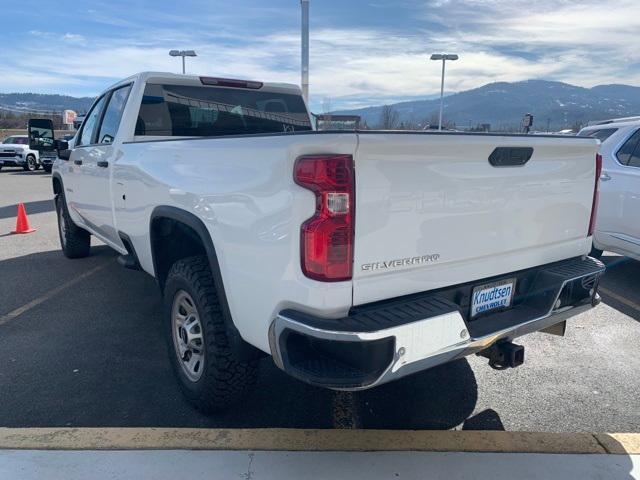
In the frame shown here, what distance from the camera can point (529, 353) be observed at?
412 cm

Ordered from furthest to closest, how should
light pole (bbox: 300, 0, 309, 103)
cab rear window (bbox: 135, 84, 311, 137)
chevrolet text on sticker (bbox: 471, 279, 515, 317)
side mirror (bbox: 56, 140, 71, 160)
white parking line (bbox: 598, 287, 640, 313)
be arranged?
light pole (bbox: 300, 0, 309, 103), side mirror (bbox: 56, 140, 71, 160), white parking line (bbox: 598, 287, 640, 313), cab rear window (bbox: 135, 84, 311, 137), chevrolet text on sticker (bbox: 471, 279, 515, 317)

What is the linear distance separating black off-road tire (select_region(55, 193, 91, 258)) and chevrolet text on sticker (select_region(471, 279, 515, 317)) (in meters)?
5.33

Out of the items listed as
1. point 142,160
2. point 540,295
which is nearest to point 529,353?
point 540,295

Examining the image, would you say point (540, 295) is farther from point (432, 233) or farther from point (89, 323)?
point (89, 323)

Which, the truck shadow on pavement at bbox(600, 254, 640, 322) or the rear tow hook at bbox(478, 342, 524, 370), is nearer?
the rear tow hook at bbox(478, 342, 524, 370)

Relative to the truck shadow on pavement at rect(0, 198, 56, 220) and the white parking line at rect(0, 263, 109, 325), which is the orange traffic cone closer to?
the truck shadow on pavement at rect(0, 198, 56, 220)

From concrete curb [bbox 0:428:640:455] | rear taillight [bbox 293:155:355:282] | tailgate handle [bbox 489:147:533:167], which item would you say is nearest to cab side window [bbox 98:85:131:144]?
concrete curb [bbox 0:428:640:455]

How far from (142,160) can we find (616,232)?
4906mm

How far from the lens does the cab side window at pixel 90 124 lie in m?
5.42

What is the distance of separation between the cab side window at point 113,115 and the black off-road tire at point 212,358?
84.5 inches

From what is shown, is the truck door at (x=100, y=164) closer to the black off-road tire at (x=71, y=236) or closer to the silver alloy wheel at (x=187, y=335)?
the black off-road tire at (x=71, y=236)

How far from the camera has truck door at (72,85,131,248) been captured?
4.57m

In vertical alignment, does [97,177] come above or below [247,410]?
above

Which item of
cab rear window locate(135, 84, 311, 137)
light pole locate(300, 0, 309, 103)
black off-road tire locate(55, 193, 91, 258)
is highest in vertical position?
light pole locate(300, 0, 309, 103)
